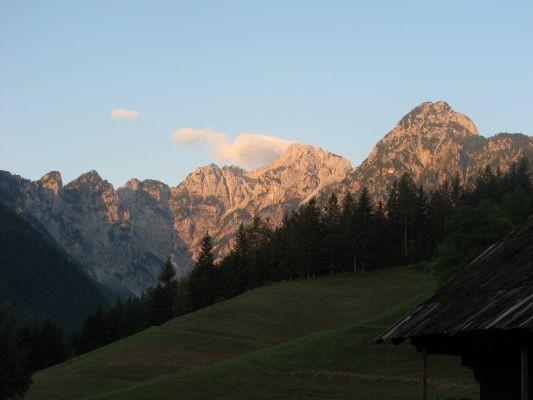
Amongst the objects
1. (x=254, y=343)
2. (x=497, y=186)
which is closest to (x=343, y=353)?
(x=254, y=343)

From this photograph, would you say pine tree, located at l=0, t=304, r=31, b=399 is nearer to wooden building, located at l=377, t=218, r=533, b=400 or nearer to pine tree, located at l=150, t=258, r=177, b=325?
wooden building, located at l=377, t=218, r=533, b=400

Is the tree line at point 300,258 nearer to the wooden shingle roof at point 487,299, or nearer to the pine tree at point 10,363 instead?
the pine tree at point 10,363

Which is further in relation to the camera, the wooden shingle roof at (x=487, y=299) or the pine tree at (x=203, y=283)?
the pine tree at (x=203, y=283)

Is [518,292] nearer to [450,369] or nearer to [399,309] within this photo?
[450,369]

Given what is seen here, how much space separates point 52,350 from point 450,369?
87.6 meters

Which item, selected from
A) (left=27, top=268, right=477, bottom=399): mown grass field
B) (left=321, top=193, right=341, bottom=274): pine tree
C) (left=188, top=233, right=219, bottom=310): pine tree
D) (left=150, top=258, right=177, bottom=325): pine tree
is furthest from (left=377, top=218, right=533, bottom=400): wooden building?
(left=150, top=258, right=177, bottom=325): pine tree

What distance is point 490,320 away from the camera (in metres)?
16.3

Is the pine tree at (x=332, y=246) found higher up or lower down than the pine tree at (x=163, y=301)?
higher up

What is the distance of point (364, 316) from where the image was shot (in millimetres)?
98812

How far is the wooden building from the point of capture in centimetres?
1650

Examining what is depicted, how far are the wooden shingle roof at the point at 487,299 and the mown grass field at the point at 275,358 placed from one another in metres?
18.1

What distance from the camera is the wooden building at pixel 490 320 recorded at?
16.5 metres

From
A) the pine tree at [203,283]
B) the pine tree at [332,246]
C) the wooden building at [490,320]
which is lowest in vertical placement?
the wooden building at [490,320]

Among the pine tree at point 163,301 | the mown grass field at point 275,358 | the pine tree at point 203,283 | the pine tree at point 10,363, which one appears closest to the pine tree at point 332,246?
the mown grass field at point 275,358
